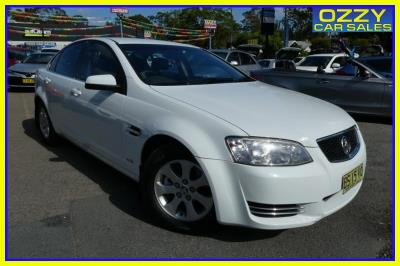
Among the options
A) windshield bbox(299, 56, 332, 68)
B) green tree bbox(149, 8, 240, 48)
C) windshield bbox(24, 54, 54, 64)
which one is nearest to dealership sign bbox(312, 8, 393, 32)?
windshield bbox(299, 56, 332, 68)

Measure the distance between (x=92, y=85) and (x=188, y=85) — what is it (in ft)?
2.88

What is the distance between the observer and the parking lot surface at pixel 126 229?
287 cm

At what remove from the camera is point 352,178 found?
9.83 ft

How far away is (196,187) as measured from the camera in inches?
115

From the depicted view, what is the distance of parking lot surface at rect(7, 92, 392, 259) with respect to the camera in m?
2.87

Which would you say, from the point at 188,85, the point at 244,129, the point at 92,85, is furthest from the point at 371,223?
the point at 92,85

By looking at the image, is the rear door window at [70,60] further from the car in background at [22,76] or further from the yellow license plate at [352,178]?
the car in background at [22,76]

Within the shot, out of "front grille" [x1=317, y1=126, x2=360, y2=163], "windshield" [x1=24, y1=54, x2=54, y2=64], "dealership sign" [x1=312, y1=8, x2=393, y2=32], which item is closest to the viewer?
"front grille" [x1=317, y1=126, x2=360, y2=163]

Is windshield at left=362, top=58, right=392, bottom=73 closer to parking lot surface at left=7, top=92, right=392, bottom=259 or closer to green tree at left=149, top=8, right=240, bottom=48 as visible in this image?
parking lot surface at left=7, top=92, right=392, bottom=259

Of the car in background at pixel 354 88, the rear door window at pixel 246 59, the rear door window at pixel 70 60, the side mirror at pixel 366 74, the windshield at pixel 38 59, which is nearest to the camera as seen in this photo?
the rear door window at pixel 70 60

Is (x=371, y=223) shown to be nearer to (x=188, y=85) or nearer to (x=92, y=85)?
(x=188, y=85)

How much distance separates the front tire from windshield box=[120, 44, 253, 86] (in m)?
0.82

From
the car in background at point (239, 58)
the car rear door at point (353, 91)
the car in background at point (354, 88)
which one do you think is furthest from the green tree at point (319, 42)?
the car rear door at point (353, 91)

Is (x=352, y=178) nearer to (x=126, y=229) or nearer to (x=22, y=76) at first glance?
(x=126, y=229)
